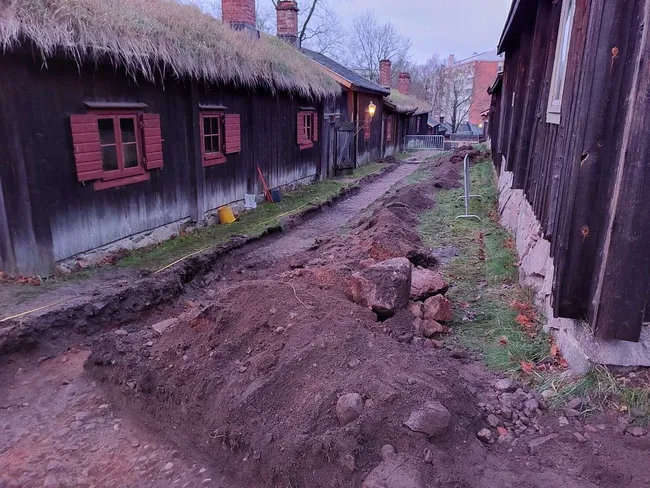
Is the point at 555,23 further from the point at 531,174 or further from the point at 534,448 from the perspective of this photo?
the point at 534,448

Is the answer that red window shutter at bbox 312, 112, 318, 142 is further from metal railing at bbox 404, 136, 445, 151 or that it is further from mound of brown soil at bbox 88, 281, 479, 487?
metal railing at bbox 404, 136, 445, 151

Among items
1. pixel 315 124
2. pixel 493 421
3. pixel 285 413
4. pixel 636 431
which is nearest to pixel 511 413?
pixel 493 421

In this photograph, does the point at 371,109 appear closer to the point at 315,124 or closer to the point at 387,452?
the point at 315,124

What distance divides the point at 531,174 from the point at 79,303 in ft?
18.4

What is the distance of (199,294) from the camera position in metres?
6.23

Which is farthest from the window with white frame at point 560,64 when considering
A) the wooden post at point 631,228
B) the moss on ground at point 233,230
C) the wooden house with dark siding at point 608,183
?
the moss on ground at point 233,230

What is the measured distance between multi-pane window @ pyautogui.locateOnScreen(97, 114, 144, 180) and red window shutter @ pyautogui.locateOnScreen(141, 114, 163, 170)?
0.33ft

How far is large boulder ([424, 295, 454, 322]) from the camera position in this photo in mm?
4418

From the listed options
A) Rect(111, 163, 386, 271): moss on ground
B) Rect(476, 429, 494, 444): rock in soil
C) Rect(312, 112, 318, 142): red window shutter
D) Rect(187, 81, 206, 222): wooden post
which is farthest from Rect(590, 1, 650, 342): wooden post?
Rect(312, 112, 318, 142): red window shutter

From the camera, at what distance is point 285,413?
3.07 m

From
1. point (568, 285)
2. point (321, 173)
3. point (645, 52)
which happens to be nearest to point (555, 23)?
point (645, 52)

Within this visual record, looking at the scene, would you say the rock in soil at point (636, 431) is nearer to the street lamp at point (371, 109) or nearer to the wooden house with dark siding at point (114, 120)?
the wooden house with dark siding at point (114, 120)

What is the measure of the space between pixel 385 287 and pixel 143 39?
4.82 metres

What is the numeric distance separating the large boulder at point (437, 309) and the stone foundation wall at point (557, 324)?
34.1 inches
